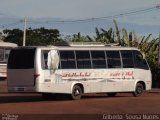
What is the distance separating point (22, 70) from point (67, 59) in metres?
2.24

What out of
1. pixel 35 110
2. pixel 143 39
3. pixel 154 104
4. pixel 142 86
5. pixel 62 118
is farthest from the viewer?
pixel 143 39

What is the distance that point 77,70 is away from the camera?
26875mm

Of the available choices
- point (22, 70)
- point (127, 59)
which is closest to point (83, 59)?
point (127, 59)

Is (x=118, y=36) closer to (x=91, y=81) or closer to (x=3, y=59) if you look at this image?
(x=3, y=59)

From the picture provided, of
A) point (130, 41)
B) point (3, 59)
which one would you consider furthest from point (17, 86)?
point (130, 41)

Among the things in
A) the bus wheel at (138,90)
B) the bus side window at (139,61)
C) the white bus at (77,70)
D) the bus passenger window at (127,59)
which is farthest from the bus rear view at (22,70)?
the bus wheel at (138,90)

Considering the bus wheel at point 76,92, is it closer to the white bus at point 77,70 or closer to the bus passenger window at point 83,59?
the white bus at point 77,70

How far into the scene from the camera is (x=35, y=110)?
2144 cm

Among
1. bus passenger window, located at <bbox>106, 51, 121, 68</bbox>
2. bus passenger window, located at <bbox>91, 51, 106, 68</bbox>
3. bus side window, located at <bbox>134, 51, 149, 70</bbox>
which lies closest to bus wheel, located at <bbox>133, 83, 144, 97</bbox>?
bus side window, located at <bbox>134, 51, 149, 70</bbox>

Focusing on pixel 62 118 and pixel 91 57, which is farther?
pixel 91 57

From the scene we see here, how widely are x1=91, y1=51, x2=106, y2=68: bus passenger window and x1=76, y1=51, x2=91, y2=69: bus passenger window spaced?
0.93 feet

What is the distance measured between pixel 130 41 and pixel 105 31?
3283 mm

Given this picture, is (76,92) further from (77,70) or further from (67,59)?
(67,59)

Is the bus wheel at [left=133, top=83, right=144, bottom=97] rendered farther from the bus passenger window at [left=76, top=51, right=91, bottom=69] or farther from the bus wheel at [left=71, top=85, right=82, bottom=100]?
the bus wheel at [left=71, top=85, right=82, bottom=100]
